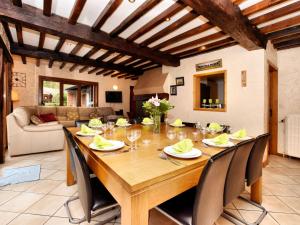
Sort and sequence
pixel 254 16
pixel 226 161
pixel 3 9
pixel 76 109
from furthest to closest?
pixel 76 109 < pixel 254 16 < pixel 3 9 < pixel 226 161

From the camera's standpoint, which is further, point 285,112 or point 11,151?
point 285,112

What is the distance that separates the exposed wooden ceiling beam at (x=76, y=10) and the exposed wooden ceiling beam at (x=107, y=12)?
11.4 inches

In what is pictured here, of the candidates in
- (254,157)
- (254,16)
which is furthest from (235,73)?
(254,157)

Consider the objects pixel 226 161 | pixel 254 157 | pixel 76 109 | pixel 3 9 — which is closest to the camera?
pixel 226 161

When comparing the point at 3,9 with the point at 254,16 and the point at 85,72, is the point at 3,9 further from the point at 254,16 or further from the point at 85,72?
→ the point at 85,72

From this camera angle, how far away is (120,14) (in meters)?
2.47

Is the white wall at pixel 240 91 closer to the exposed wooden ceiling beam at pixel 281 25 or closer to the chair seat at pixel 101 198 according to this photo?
the exposed wooden ceiling beam at pixel 281 25

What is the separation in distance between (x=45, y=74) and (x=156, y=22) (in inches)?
205

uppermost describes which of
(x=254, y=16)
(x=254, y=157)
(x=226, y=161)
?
(x=254, y=16)

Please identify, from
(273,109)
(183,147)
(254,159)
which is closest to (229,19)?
(254,159)

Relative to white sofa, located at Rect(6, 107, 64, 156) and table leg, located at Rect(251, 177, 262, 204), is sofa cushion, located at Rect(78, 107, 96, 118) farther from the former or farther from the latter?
table leg, located at Rect(251, 177, 262, 204)

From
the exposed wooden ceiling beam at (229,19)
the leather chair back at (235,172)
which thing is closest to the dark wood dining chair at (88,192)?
the leather chair back at (235,172)

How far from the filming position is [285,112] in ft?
11.4

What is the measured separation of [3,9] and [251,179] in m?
3.62
